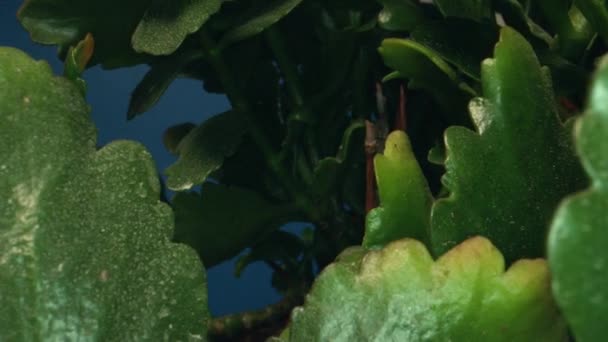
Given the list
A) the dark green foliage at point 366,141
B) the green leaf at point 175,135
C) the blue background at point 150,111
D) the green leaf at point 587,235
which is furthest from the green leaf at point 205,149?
the blue background at point 150,111

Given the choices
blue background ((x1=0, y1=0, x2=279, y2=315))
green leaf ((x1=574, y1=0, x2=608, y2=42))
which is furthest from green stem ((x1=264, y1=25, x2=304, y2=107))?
blue background ((x1=0, y1=0, x2=279, y2=315))

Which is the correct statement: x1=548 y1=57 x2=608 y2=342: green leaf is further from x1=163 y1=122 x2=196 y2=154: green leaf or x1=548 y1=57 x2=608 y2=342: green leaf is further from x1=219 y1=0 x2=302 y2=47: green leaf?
x1=163 y1=122 x2=196 y2=154: green leaf

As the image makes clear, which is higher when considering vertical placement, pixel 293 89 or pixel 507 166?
pixel 507 166

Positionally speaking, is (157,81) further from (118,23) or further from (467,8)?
(467,8)

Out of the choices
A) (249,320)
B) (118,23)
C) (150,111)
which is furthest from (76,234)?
(150,111)

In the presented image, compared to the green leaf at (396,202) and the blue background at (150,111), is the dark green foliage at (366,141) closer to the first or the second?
the green leaf at (396,202)

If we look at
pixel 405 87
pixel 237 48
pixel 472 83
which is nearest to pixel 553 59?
pixel 472 83

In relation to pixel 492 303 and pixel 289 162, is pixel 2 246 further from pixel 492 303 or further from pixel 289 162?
pixel 289 162
